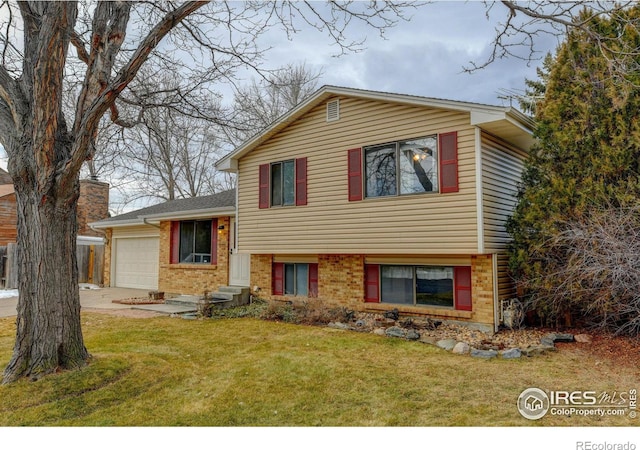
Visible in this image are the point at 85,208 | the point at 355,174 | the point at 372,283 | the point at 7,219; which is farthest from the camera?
the point at 7,219

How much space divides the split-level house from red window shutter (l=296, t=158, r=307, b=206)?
3 centimetres

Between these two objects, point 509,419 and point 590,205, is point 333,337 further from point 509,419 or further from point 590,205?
point 590,205

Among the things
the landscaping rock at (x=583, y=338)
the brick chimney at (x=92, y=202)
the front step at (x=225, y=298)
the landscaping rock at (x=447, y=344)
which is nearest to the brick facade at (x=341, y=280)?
the front step at (x=225, y=298)

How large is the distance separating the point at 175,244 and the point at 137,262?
113 inches

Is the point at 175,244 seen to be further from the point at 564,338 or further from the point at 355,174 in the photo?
the point at 564,338

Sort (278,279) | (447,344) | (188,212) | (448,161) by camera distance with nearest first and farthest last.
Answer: (447,344)
(448,161)
(278,279)
(188,212)

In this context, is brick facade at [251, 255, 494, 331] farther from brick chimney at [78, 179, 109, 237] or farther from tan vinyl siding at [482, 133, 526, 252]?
brick chimney at [78, 179, 109, 237]

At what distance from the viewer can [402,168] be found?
821cm

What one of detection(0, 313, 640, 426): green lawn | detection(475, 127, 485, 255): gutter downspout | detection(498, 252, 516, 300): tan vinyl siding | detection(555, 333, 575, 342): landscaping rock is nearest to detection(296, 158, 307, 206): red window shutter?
detection(0, 313, 640, 426): green lawn

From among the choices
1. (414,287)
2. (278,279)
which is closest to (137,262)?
(278,279)

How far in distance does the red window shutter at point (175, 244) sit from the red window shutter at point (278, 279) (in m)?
3.98

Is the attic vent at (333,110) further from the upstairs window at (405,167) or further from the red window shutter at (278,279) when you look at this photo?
the red window shutter at (278,279)

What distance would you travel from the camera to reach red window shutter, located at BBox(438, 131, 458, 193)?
7.47 m

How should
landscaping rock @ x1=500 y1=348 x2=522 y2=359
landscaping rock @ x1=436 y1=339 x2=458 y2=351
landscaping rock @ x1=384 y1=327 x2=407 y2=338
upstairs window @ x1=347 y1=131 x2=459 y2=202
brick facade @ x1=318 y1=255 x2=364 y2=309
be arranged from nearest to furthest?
landscaping rock @ x1=500 y1=348 x2=522 y2=359 < landscaping rock @ x1=436 y1=339 x2=458 y2=351 < landscaping rock @ x1=384 y1=327 x2=407 y2=338 < upstairs window @ x1=347 y1=131 x2=459 y2=202 < brick facade @ x1=318 y1=255 x2=364 y2=309
